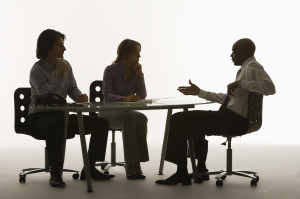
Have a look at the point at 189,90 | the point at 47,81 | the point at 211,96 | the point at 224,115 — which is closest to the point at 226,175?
the point at 224,115

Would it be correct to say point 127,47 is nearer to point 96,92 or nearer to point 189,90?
point 96,92

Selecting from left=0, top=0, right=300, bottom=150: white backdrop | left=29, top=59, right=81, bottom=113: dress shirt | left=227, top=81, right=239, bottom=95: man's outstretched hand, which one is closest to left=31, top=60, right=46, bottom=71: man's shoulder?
left=29, top=59, right=81, bottom=113: dress shirt

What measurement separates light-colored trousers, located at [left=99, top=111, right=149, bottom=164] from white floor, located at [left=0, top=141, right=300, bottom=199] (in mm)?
207

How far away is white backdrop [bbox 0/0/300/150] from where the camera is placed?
8.27 m

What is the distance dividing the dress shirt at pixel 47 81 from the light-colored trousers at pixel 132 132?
1.35ft

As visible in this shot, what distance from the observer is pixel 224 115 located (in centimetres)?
452

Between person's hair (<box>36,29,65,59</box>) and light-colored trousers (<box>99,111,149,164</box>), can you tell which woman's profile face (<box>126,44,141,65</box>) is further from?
person's hair (<box>36,29,65,59</box>)

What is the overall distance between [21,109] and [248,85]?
1.95 metres

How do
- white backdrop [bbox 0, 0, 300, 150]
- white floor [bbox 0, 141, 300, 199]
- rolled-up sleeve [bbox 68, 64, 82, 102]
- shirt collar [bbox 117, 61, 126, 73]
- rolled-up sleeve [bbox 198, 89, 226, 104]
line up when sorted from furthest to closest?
1. white backdrop [bbox 0, 0, 300, 150]
2. shirt collar [bbox 117, 61, 126, 73]
3. rolled-up sleeve [bbox 68, 64, 82, 102]
4. rolled-up sleeve [bbox 198, 89, 226, 104]
5. white floor [bbox 0, 141, 300, 199]

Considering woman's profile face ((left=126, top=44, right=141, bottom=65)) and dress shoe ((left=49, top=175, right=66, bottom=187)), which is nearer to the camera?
dress shoe ((left=49, top=175, right=66, bottom=187))

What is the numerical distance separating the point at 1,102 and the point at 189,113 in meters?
4.52

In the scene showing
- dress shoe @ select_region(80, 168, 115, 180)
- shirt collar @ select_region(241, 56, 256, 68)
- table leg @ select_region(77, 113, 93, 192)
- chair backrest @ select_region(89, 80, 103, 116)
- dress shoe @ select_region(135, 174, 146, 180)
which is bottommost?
dress shoe @ select_region(135, 174, 146, 180)

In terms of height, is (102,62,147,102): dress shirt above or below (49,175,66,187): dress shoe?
above

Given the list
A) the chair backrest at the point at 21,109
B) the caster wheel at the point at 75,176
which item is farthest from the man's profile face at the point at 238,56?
the chair backrest at the point at 21,109
